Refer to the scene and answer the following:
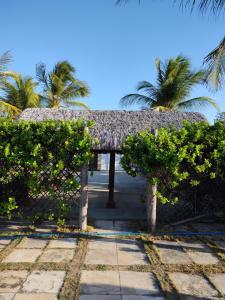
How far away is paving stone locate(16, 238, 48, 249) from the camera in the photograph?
5265 millimetres

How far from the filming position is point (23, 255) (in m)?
4.82

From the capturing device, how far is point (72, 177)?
20.8 ft

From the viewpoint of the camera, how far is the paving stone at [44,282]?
11.9 ft

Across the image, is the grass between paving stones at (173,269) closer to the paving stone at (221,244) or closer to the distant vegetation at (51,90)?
the paving stone at (221,244)

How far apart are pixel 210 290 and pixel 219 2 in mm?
4748

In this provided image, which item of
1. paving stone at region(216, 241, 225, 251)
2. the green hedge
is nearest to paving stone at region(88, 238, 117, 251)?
the green hedge

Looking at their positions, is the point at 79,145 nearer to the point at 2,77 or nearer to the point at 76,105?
the point at 2,77

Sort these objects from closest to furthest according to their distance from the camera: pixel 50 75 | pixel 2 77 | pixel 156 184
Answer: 1. pixel 156 184
2. pixel 2 77
3. pixel 50 75

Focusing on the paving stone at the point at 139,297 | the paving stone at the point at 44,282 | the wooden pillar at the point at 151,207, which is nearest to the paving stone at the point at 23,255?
the paving stone at the point at 44,282

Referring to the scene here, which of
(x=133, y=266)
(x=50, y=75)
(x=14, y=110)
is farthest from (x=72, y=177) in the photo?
(x=50, y=75)

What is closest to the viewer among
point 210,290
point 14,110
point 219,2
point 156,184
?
point 210,290

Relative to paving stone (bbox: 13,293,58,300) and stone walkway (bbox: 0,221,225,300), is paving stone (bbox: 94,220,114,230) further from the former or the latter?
paving stone (bbox: 13,293,58,300)

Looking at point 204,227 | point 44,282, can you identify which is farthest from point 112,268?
point 204,227

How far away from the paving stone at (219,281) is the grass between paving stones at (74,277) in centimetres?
175
